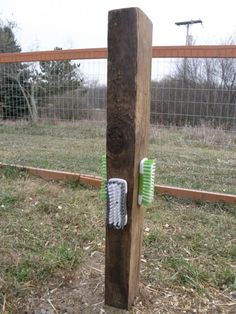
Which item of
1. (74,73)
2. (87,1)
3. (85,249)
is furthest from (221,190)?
(87,1)

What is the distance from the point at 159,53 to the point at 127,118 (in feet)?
6.31

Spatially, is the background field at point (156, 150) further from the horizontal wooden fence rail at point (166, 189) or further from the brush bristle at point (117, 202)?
the brush bristle at point (117, 202)

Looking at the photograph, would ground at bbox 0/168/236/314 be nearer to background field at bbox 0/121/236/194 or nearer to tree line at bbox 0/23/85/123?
background field at bbox 0/121/236/194

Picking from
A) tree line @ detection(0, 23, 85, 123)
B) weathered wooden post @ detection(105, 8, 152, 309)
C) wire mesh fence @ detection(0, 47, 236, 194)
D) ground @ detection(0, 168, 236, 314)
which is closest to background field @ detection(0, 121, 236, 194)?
wire mesh fence @ detection(0, 47, 236, 194)

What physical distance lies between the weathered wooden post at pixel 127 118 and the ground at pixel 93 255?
27 cm

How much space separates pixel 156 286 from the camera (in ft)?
4.83

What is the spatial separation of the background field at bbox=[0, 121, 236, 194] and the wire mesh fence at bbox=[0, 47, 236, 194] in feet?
0.03

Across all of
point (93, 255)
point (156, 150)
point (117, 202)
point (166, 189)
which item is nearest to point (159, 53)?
point (166, 189)

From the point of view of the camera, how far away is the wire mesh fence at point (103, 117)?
2.89 m

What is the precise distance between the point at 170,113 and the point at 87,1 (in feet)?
17.8

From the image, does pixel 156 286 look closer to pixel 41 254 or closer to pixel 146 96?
pixel 41 254

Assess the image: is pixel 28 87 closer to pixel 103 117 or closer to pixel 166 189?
pixel 103 117

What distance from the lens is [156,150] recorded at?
4152 millimetres

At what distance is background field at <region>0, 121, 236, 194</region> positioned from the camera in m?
3.21
